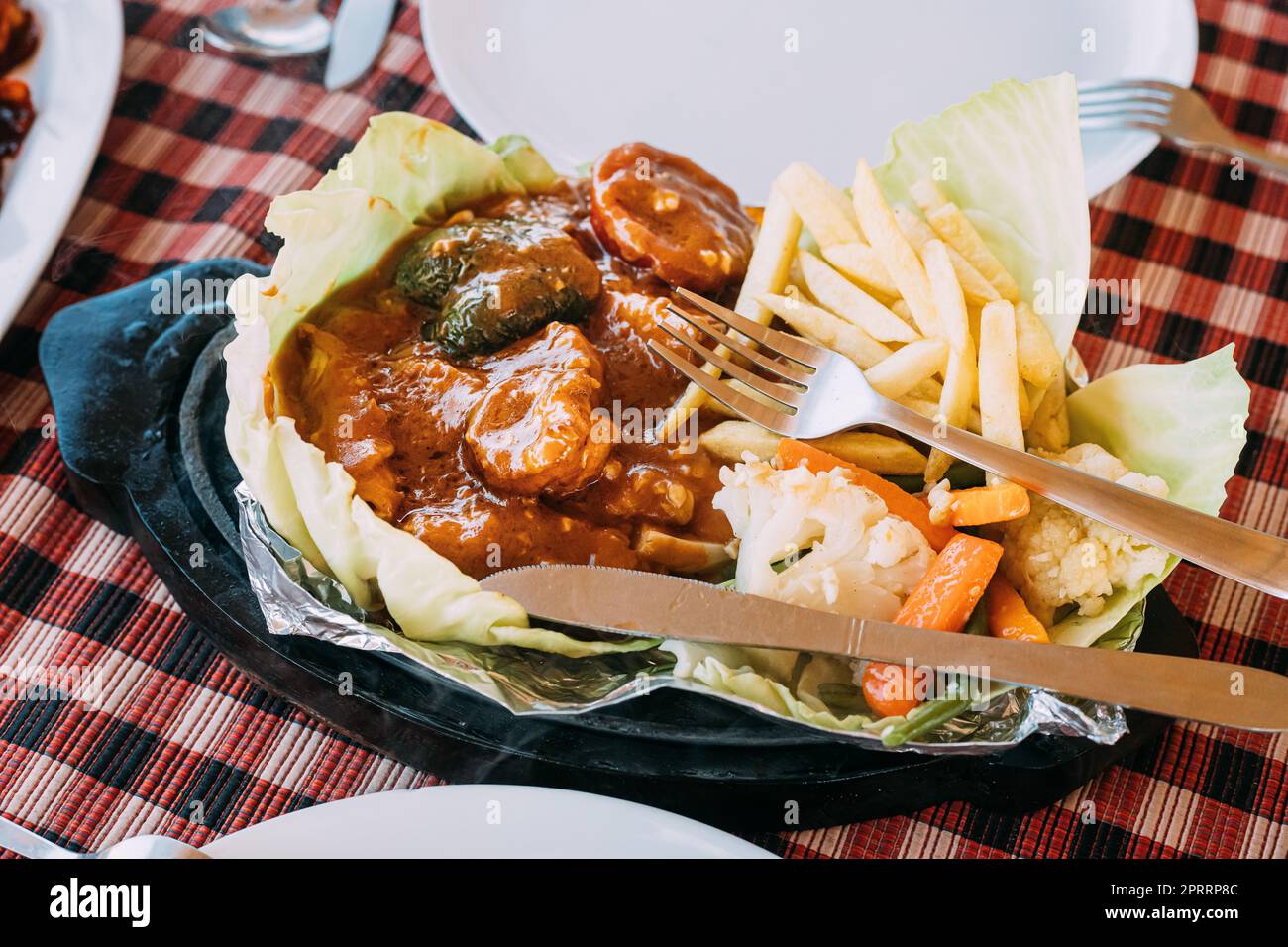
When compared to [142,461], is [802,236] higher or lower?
higher

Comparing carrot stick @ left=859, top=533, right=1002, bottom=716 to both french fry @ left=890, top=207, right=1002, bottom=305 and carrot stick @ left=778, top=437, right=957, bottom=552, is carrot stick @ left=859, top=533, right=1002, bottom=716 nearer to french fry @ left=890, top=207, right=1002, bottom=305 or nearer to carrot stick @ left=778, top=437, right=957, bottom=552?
carrot stick @ left=778, top=437, right=957, bottom=552

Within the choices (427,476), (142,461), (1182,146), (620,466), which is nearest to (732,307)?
(620,466)

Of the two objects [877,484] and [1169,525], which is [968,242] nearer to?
[877,484]

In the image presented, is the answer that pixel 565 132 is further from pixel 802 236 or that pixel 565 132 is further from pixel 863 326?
pixel 863 326

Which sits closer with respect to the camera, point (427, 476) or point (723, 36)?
point (427, 476)

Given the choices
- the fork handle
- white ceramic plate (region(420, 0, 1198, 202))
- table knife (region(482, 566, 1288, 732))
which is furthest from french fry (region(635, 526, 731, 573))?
white ceramic plate (region(420, 0, 1198, 202))

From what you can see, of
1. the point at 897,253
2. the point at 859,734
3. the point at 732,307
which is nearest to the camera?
the point at 859,734

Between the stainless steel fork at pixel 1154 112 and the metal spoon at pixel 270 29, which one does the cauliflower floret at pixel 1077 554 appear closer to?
the stainless steel fork at pixel 1154 112
